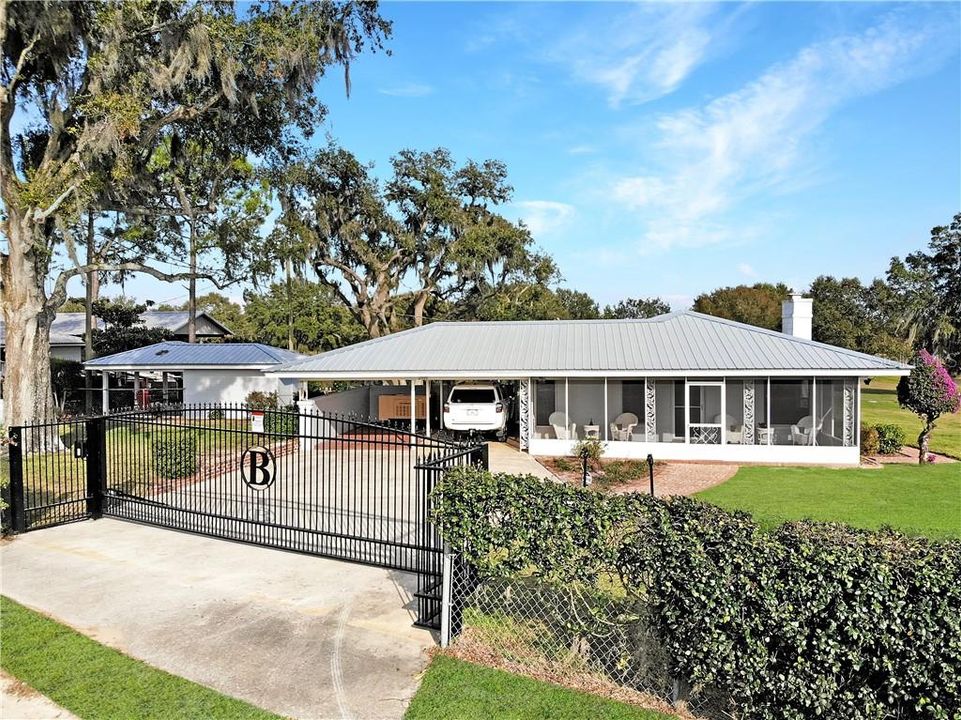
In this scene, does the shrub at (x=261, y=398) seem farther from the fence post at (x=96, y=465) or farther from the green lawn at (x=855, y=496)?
the green lawn at (x=855, y=496)

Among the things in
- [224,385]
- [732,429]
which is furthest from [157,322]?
[732,429]

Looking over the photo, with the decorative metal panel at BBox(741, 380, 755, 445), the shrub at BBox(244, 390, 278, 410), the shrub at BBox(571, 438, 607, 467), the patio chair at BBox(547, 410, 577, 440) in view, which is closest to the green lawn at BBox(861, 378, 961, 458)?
the decorative metal panel at BBox(741, 380, 755, 445)

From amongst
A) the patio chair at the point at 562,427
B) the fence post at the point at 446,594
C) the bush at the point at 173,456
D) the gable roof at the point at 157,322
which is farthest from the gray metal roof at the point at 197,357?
the fence post at the point at 446,594

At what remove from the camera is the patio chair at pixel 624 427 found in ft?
58.5

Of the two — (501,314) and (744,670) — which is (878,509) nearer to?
(744,670)

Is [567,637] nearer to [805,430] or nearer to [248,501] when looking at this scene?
[248,501]

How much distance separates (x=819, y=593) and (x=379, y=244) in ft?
104

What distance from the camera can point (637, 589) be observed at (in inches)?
184

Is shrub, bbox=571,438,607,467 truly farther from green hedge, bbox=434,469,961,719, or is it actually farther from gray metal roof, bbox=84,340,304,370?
gray metal roof, bbox=84,340,304,370

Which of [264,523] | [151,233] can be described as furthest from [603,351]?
[151,233]

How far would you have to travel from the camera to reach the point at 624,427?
1798 cm

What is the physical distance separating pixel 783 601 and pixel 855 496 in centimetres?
1023

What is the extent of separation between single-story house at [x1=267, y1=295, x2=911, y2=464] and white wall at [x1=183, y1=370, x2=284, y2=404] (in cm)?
588

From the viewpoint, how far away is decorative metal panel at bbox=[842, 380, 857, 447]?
16.6 metres
